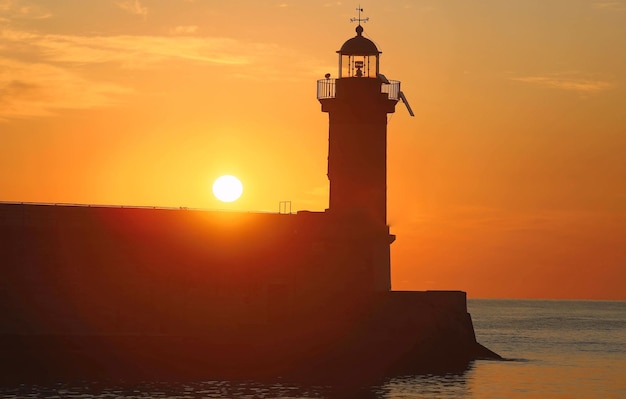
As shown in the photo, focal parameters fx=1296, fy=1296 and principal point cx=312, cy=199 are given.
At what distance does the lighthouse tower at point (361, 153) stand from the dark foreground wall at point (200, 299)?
3.28 feet

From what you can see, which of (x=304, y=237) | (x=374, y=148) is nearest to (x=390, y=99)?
(x=374, y=148)

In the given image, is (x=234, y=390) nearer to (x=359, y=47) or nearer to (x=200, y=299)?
(x=200, y=299)

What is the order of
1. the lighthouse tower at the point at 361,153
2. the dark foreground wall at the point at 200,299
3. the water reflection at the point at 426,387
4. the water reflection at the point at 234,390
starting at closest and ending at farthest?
the water reflection at the point at 234,390, the water reflection at the point at 426,387, the dark foreground wall at the point at 200,299, the lighthouse tower at the point at 361,153

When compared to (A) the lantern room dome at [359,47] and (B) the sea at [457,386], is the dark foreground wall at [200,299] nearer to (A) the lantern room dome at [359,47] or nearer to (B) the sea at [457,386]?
(B) the sea at [457,386]

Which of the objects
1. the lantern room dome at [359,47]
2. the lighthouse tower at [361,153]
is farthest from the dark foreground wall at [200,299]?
the lantern room dome at [359,47]

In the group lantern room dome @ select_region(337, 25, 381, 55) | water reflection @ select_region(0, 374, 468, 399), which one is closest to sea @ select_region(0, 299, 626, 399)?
water reflection @ select_region(0, 374, 468, 399)

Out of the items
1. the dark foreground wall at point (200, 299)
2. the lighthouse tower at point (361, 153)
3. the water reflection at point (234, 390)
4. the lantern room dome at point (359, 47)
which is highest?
the lantern room dome at point (359, 47)

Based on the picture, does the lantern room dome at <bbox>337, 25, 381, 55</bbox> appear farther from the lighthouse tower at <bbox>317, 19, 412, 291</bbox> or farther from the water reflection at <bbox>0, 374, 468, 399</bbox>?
the water reflection at <bbox>0, 374, 468, 399</bbox>

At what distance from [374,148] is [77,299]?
1304cm

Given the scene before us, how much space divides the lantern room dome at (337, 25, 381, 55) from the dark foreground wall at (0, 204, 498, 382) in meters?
6.96

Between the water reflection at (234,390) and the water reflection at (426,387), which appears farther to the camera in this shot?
the water reflection at (426,387)

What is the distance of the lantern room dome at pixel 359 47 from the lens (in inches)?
1976

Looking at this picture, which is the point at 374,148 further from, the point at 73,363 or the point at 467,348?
the point at 73,363

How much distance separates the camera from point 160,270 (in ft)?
144
